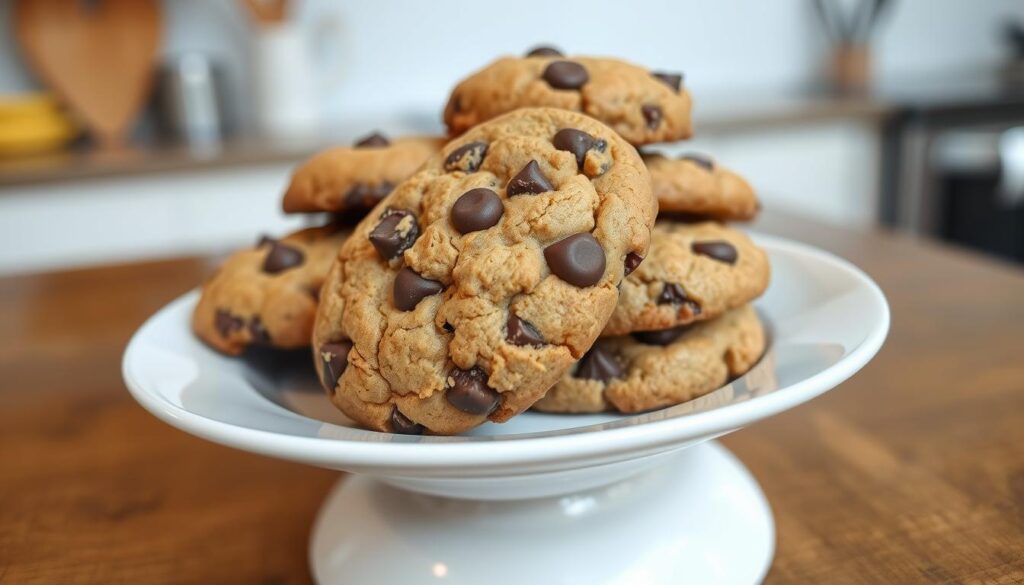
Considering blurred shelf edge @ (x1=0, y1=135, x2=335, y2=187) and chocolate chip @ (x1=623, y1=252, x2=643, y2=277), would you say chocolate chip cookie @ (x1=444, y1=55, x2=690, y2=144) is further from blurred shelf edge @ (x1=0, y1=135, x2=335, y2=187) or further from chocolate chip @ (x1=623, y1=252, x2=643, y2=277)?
blurred shelf edge @ (x1=0, y1=135, x2=335, y2=187)

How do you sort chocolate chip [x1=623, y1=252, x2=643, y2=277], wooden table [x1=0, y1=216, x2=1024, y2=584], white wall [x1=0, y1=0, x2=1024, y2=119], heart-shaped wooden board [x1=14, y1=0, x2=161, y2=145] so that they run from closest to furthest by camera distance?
chocolate chip [x1=623, y1=252, x2=643, y2=277], wooden table [x1=0, y1=216, x2=1024, y2=584], heart-shaped wooden board [x1=14, y1=0, x2=161, y2=145], white wall [x1=0, y1=0, x2=1024, y2=119]

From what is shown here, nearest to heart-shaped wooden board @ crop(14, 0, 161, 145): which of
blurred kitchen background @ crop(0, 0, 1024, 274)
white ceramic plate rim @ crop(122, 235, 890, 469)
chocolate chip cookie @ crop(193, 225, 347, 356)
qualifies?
blurred kitchen background @ crop(0, 0, 1024, 274)

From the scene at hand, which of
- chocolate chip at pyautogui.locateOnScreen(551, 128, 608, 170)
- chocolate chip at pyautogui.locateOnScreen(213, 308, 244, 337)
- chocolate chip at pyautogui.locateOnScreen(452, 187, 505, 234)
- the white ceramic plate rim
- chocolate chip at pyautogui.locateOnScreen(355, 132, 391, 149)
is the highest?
chocolate chip at pyautogui.locateOnScreen(551, 128, 608, 170)

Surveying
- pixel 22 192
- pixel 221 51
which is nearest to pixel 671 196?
pixel 22 192

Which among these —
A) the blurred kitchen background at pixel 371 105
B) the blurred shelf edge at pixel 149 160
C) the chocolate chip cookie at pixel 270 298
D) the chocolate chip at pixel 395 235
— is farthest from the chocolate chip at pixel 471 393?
the blurred shelf edge at pixel 149 160

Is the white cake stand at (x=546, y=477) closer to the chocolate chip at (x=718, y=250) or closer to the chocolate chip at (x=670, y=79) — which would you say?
the chocolate chip at (x=718, y=250)

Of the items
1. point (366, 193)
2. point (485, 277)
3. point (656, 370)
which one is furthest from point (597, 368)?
point (366, 193)
